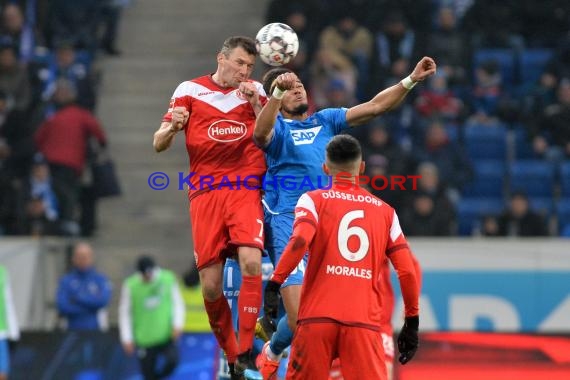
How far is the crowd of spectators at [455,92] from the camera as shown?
17.9 m

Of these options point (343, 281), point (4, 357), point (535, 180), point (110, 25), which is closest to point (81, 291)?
point (4, 357)

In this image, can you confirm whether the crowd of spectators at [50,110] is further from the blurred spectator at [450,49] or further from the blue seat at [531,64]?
the blue seat at [531,64]

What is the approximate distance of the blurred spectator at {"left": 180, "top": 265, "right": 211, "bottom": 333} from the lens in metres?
17.3

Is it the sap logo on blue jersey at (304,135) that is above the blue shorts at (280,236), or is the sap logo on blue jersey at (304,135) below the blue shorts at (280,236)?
above

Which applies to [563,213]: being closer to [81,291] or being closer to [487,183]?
[487,183]

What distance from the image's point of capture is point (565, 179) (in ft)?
61.0

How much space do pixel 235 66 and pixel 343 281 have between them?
2221 millimetres

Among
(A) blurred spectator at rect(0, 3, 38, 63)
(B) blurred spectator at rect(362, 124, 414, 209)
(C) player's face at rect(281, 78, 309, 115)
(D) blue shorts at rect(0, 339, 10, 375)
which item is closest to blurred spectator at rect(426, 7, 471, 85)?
(B) blurred spectator at rect(362, 124, 414, 209)

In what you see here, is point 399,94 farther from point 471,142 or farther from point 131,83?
point 131,83

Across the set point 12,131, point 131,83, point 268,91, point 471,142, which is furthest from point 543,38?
point 268,91

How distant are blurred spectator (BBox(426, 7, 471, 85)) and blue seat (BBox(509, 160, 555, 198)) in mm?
1855

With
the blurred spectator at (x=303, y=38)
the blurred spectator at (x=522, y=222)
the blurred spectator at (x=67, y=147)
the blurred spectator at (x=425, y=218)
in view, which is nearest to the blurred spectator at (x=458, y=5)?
the blurred spectator at (x=303, y=38)

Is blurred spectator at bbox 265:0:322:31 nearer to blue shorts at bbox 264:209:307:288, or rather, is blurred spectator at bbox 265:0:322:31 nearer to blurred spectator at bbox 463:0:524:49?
blurred spectator at bbox 463:0:524:49

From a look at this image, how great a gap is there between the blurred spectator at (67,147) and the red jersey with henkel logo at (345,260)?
9.19 m
